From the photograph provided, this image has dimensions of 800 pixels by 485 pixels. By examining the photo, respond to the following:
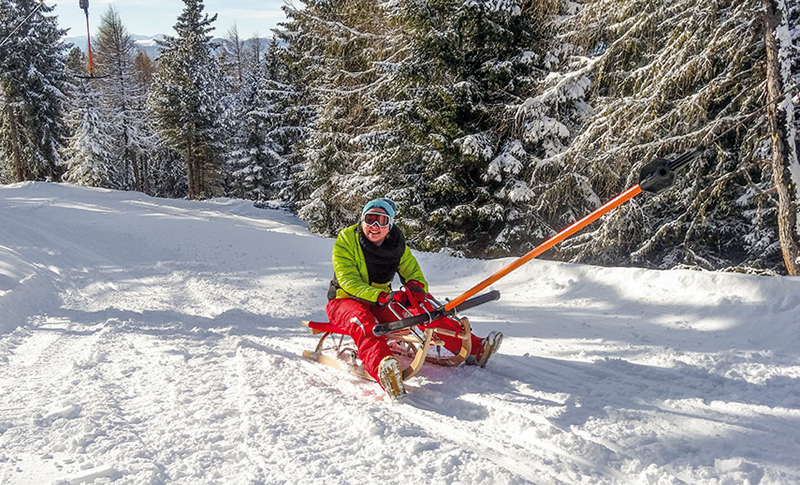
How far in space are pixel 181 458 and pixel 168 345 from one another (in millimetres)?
2331

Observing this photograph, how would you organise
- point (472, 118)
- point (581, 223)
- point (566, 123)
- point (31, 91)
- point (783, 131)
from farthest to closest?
point (31, 91), point (472, 118), point (566, 123), point (783, 131), point (581, 223)

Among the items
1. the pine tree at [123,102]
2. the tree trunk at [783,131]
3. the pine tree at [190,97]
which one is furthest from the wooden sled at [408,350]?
the pine tree at [123,102]

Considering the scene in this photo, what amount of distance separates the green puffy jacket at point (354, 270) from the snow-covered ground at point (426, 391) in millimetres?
727

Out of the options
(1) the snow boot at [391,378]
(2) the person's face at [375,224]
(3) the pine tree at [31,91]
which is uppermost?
(3) the pine tree at [31,91]

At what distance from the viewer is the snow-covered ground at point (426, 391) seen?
284 centimetres

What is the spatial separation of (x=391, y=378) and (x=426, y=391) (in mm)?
375

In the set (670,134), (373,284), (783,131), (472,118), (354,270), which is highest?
(472,118)

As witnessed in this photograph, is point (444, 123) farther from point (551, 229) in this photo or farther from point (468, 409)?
point (468, 409)

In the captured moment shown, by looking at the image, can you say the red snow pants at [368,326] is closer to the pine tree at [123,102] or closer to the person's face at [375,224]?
the person's face at [375,224]

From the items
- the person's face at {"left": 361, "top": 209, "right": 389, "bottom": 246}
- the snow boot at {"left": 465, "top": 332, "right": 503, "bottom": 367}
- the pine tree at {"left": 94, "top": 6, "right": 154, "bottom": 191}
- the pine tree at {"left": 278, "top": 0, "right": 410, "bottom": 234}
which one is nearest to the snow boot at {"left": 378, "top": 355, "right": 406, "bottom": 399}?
the snow boot at {"left": 465, "top": 332, "right": 503, "bottom": 367}

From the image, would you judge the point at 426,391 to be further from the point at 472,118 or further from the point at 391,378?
the point at 472,118

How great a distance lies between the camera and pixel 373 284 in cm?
479

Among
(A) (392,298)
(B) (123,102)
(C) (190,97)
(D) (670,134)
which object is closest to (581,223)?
(A) (392,298)

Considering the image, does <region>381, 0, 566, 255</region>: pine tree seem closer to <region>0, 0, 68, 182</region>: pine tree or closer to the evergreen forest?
the evergreen forest
